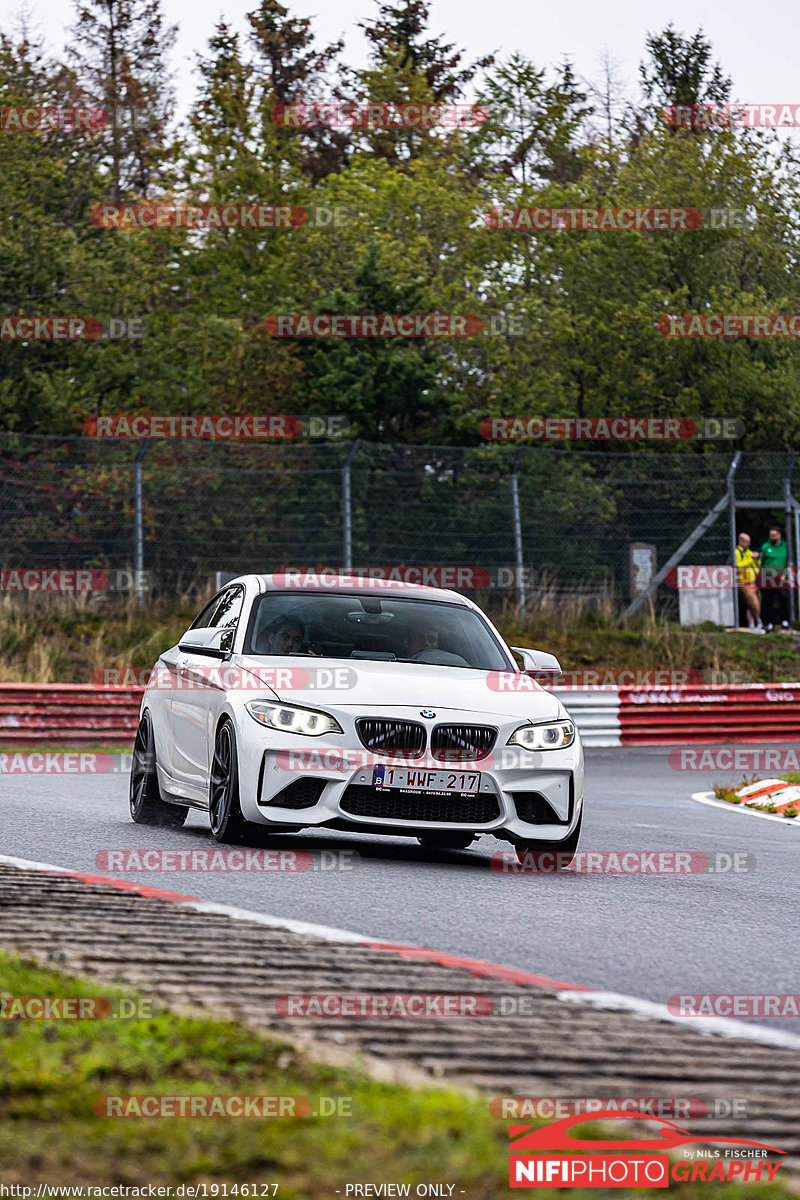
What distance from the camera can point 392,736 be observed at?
923 cm

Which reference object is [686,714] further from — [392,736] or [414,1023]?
[414,1023]

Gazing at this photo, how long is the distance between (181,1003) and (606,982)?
1.75 metres

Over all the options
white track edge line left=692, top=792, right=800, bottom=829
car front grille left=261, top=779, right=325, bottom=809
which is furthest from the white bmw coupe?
white track edge line left=692, top=792, right=800, bottom=829

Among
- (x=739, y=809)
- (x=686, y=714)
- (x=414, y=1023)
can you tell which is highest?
(x=414, y=1023)

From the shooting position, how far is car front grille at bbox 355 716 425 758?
9195 mm

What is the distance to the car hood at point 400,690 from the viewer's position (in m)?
9.32

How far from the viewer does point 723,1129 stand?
3906mm

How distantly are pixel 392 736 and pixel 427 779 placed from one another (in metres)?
0.29

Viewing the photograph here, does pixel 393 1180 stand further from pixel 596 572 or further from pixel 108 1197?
pixel 596 572

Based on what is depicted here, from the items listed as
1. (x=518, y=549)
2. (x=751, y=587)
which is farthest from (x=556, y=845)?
(x=751, y=587)

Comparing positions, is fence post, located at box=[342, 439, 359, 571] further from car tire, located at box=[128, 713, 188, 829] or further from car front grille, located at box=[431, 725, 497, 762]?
car front grille, located at box=[431, 725, 497, 762]

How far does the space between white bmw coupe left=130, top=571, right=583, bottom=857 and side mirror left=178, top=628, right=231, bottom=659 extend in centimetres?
1

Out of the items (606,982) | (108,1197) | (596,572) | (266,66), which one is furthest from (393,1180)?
(266,66)

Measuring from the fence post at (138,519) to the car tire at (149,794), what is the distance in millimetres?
13878
